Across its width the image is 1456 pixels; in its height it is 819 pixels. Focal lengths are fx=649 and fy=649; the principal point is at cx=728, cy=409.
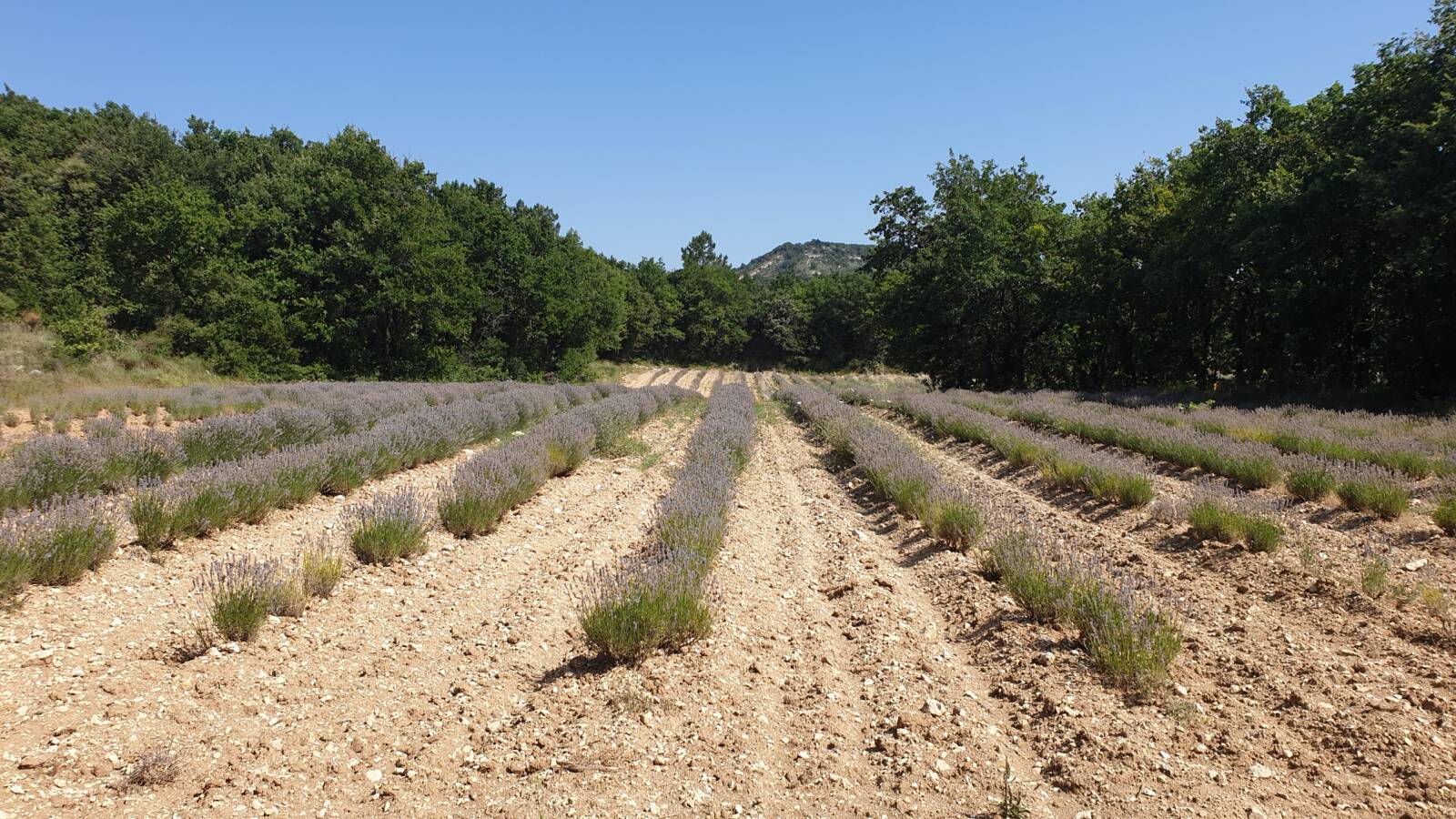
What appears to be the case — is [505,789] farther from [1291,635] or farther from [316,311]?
[316,311]

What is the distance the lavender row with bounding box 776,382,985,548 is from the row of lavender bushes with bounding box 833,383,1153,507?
169 cm

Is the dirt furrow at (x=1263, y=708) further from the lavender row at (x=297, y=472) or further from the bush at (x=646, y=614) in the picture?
the lavender row at (x=297, y=472)

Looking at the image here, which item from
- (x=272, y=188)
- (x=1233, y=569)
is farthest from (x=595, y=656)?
(x=272, y=188)

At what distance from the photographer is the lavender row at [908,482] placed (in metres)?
6.18

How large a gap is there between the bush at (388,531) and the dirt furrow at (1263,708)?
430 centimetres

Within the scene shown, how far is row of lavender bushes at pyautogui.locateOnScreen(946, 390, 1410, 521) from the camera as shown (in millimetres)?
6074

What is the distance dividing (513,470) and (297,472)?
2.08 m

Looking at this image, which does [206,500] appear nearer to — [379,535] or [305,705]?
[379,535]

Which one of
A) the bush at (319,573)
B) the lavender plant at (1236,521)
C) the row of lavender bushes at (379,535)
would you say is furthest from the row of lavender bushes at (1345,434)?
the bush at (319,573)

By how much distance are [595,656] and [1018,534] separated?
142 inches

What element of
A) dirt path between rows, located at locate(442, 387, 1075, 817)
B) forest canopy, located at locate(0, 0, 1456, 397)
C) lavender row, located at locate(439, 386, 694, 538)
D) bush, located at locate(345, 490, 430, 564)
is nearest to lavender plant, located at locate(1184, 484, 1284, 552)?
dirt path between rows, located at locate(442, 387, 1075, 817)

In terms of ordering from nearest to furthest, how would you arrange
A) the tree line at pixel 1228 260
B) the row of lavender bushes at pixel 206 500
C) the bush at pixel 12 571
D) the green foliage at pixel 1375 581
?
the bush at pixel 12 571 < the row of lavender bushes at pixel 206 500 < the green foliage at pixel 1375 581 < the tree line at pixel 1228 260

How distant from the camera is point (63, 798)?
226 cm

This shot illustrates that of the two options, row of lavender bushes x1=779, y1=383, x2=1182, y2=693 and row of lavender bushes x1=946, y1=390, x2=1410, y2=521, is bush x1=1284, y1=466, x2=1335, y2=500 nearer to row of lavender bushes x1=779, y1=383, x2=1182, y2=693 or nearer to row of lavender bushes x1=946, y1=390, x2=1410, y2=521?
row of lavender bushes x1=946, y1=390, x2=1410, y2=521
